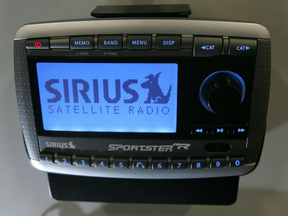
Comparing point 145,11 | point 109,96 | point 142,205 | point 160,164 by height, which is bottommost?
point 142,205

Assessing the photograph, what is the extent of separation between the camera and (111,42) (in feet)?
1.10

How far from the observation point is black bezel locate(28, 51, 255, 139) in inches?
13.1

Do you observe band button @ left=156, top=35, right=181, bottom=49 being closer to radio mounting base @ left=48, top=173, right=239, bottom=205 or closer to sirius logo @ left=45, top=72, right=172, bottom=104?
sirius logo @ left=45, top=72, right=172, bottom=104

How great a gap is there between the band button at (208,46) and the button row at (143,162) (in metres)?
0.16

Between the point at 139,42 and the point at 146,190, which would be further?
the point at 146,190

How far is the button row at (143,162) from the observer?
365mm

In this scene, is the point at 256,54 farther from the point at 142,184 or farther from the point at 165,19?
the point at 142,184

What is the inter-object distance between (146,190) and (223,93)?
0.75 feet

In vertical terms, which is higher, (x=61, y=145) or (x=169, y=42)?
(x=169, y=42)

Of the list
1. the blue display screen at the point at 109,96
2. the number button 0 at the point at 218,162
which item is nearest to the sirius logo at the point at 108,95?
the blue display screen at the point at 109,96

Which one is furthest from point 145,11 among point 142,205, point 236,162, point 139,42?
point 142,205

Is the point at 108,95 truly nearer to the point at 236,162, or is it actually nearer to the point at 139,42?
the point at 139,42

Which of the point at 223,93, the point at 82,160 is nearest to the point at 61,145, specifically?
the point at 82,160

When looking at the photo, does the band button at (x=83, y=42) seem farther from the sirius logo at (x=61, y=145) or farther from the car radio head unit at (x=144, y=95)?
the sirius logo at (x=61, y=145)
